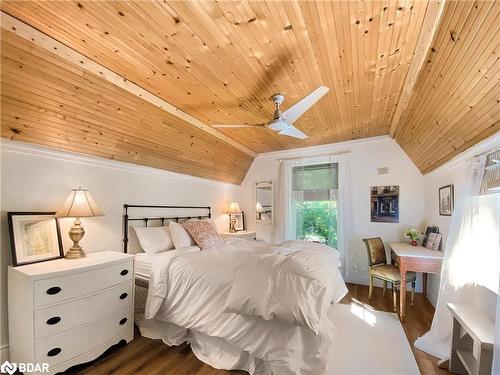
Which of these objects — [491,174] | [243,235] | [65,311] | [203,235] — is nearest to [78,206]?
[65,311]

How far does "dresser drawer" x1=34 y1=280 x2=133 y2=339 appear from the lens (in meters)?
1.79

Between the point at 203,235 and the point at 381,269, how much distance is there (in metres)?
2.62

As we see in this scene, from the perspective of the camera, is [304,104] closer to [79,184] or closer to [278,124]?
[278,124]

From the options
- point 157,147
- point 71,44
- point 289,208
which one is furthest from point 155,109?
point 289,208

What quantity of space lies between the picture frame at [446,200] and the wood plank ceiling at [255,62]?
1.67 ft

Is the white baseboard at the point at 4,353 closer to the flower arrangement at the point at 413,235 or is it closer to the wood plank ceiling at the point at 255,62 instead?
the wood plank ceiling at the point at 255,62

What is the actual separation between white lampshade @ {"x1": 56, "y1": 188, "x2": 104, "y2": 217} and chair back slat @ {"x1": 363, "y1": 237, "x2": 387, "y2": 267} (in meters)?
3.63

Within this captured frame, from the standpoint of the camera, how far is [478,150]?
7.63ft

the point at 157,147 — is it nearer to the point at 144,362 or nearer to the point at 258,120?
the point at 258,120

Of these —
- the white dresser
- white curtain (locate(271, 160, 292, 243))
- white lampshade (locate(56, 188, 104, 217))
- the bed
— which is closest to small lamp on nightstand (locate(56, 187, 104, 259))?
white lampshade (locate(56, 188, 104, 217))

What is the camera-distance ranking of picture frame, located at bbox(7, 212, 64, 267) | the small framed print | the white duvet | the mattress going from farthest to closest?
the small framed print
the mattress
picture frame, located at bbox(7, 212, 64, 267)
the white duvet

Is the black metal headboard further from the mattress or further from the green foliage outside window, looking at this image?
the green foliage outside window

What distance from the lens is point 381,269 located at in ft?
11.0

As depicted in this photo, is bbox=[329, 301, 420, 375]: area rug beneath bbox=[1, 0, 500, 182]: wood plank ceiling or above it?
beneath
